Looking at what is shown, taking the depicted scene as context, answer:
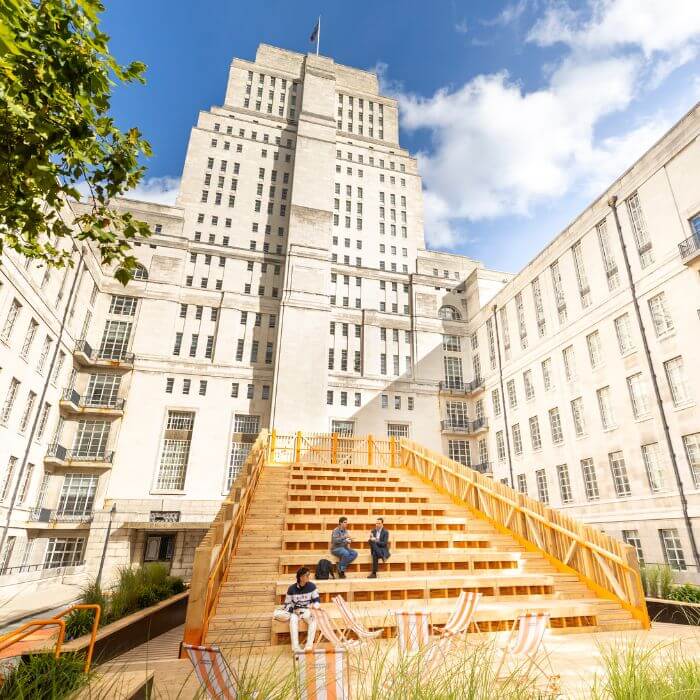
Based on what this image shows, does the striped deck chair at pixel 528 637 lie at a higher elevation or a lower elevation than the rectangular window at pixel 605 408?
lower

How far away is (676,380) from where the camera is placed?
20797mm

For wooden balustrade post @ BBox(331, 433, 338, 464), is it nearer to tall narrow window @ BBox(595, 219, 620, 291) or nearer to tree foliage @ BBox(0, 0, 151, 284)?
tree foliage @ BBox(0, 0, 151, 284)

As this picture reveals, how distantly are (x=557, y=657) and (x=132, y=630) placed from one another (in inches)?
279

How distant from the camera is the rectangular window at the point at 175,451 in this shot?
105ft

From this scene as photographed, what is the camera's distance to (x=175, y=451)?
33.0 meters

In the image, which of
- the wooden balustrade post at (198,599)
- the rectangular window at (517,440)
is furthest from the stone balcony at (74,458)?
the rectangular window at (517,440)

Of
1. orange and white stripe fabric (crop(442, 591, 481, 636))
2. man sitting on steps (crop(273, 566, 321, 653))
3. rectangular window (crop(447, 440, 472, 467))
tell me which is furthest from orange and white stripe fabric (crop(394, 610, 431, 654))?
rectangular window (crop(447, 440, 472, 467))

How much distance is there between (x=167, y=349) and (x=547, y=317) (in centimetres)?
2854

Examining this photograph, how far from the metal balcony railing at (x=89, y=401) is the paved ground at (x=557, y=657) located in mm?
25682

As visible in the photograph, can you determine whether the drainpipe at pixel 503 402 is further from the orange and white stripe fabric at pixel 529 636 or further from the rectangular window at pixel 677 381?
the orange and white stripe fabric at pixel 529 636

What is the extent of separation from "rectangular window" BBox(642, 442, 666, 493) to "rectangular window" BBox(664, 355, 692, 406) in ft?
7.85

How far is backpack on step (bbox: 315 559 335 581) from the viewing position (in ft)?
29.8

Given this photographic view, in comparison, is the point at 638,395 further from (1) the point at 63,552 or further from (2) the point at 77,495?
(1) the point at 63,552

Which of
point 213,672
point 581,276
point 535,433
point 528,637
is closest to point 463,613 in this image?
point 528,637
